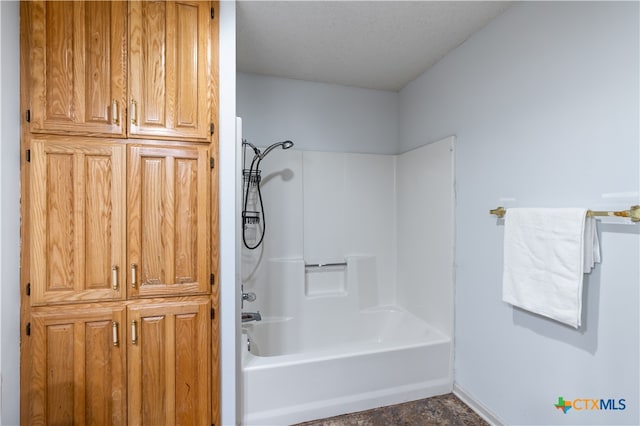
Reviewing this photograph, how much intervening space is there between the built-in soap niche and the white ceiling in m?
1.70

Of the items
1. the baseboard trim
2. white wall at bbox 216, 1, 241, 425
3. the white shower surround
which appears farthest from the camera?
the white shower surround

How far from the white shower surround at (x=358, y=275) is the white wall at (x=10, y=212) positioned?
1110mm

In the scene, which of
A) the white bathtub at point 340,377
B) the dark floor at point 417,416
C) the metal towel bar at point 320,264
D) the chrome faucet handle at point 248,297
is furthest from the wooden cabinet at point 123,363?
the metal towel bar at point 320,264

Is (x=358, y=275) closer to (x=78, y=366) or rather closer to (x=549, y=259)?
(x=549, y=259)

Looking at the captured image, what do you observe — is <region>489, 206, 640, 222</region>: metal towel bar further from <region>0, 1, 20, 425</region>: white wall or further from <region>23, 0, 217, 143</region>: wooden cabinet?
<region>0, 1, 20, 425</region>: white wall

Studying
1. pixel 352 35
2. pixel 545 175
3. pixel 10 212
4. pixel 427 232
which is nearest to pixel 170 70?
pixel 10 212

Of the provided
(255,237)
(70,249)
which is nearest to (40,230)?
(70,249)

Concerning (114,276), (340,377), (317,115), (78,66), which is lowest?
(340,377)

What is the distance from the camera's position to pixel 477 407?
6.52ft

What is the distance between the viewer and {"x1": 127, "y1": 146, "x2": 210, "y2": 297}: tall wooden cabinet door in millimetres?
1549

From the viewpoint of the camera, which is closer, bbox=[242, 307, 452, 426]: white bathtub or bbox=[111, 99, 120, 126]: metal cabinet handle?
bbox=[111, 99, 120, 126]: metal cabinet handle

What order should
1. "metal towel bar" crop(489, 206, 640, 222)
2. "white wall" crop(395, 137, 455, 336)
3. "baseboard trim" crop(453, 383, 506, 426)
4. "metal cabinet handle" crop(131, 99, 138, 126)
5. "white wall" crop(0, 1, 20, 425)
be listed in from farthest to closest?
"white wall" crop(395, 137, 455, 336)
"baseboard trim" crop(453, 383, 506, 426)
"metal cabinet handle" crop(131, 99, 138, 126)
"white wall" crop(0, 1, 20, 425)
"metal towel bar" crop(489, 206, 640, 222)

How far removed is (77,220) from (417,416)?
227cm

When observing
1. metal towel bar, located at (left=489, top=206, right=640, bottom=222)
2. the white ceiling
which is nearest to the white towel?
metal towel bar, located at (left=489, top=206, right=640, bottom=222)
